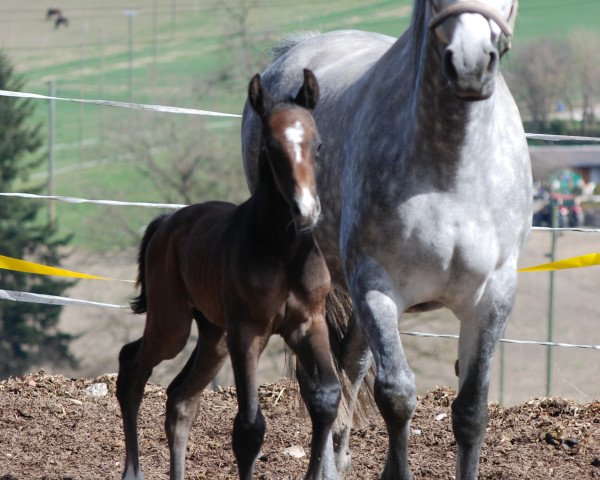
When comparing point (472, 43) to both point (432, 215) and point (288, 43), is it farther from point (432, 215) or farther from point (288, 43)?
point (288, 43)

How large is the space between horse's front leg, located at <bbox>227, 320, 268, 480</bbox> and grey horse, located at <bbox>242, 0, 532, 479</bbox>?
0.37 meters

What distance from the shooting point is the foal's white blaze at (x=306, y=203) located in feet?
10.2

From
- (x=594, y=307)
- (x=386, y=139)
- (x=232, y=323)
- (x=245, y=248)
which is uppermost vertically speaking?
(x=386, y=139)

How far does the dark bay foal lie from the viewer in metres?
3.31

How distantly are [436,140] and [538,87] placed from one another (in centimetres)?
2756

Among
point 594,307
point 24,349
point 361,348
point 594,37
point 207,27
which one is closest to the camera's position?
point 361,348

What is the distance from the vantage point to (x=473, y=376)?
362cm

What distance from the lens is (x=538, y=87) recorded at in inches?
1179

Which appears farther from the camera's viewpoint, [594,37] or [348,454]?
[594,37]

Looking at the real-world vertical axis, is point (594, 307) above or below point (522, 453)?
below

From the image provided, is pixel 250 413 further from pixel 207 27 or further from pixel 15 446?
pixel 207 27

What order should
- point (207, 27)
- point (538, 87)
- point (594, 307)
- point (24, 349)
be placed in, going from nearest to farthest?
point (594, 307) → point (24, 349) → point (538, 87) → point (207, 27)

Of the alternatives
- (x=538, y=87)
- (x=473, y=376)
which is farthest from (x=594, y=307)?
(x=473, y=376)

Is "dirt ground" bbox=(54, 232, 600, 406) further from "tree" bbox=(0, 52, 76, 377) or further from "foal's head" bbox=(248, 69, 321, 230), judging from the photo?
"foal's head" bbox=(248, 69, 321, 230)
